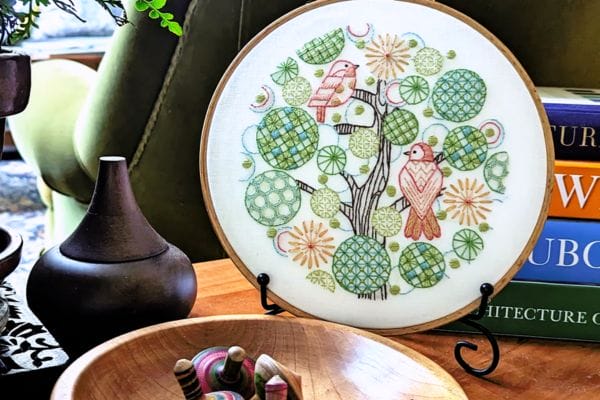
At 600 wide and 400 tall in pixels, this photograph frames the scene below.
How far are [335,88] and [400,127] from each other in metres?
0.07

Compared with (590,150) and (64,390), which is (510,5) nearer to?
(590,150)

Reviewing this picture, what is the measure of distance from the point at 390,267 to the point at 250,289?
227 millimetres

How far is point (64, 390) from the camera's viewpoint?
1.90 ft

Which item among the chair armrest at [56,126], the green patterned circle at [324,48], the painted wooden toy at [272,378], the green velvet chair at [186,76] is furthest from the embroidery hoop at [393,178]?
the chair armrest at [56,126]

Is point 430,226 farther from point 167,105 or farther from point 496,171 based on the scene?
point 167,105

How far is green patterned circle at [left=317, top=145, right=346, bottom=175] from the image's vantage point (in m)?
0.78

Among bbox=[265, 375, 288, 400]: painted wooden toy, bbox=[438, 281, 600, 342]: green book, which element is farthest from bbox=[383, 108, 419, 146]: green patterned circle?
bbox=[265, 375, 288, 400]: painted wooden toy

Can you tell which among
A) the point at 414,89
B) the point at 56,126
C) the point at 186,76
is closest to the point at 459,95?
the point at 414,89

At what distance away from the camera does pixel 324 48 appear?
77cm

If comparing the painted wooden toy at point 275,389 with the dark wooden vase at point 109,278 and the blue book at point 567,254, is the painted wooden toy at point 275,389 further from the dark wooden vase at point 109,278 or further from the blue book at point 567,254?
the blue book at point 567,254

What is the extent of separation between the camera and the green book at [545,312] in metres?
0.85

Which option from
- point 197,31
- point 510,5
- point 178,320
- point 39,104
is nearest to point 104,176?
point 178,320

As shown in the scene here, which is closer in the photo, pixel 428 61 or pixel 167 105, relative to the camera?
pixel 428 61

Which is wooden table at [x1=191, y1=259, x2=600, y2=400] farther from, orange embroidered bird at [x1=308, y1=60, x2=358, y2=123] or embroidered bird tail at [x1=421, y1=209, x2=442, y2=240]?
orange embroidered bird at [x1=308, y1=60, x2=358, y2=123]
